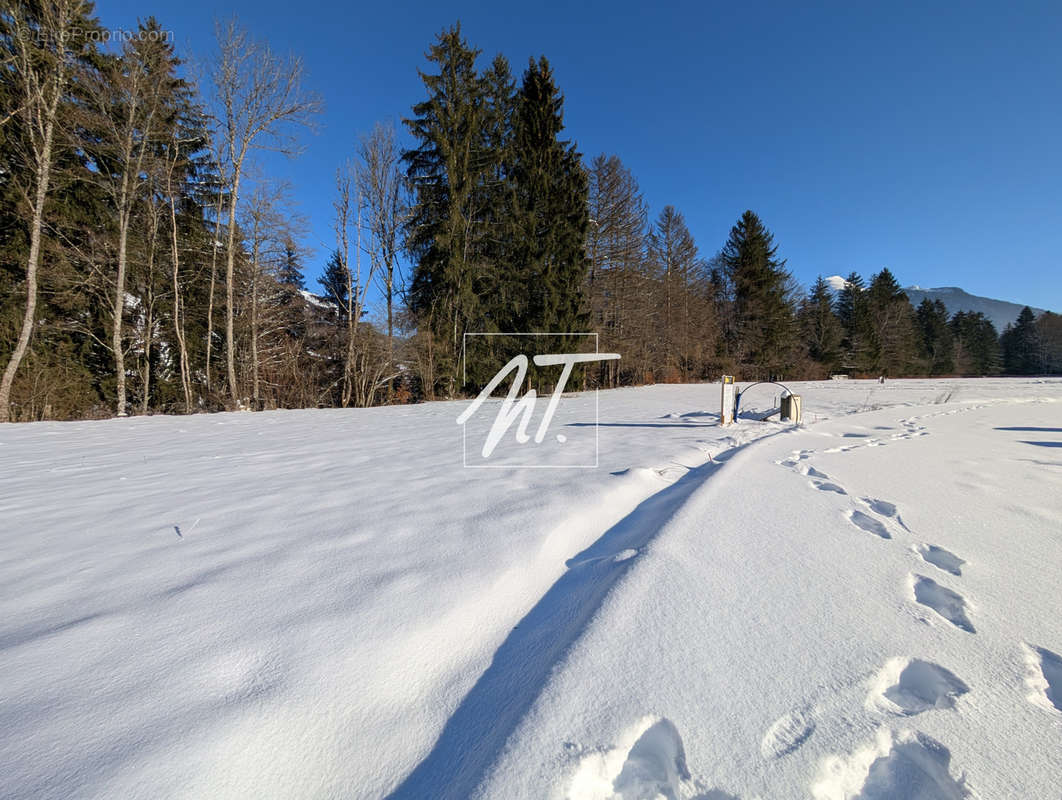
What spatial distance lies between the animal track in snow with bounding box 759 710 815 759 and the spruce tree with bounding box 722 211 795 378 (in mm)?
27871

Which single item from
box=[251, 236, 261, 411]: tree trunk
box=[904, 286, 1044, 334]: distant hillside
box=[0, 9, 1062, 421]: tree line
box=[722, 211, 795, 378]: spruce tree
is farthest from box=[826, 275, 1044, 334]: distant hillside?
box=[251, 236, 261, 411]: tree trunk

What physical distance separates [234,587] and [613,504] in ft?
6.56

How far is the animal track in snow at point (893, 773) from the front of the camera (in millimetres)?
808

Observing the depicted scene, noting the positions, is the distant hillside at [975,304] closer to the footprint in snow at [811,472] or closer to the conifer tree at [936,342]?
the conifer tree at [936,342]

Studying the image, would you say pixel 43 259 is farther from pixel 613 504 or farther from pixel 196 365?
pixel 613 504

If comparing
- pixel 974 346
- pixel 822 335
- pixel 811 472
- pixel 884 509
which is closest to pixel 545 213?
pixel 811 472

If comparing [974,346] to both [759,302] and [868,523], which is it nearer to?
[759,302]

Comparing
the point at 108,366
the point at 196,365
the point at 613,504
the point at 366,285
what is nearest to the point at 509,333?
the point at 366,285

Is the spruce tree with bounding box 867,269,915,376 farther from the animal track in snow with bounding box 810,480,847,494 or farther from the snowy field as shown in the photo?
the snowy field

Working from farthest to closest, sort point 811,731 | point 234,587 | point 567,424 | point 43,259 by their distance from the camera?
point 43,259
point 567,424
point 234,587
point 811,731

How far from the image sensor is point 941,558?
5.92ft

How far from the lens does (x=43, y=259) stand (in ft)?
32.1

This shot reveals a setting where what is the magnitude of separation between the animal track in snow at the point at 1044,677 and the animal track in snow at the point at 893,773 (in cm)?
43

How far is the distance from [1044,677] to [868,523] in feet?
3.91
